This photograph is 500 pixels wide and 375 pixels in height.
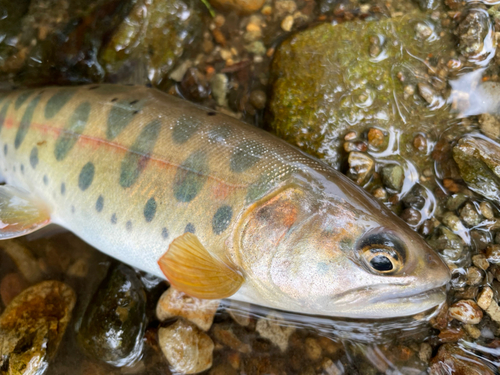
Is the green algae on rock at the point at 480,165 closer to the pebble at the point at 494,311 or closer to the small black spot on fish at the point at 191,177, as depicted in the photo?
the pebble at the point at 494,311

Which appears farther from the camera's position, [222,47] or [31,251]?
[222,47]

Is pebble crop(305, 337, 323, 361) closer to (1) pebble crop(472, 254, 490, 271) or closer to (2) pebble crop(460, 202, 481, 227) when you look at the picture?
(1) pebble crop(472, 254, 490, 271)

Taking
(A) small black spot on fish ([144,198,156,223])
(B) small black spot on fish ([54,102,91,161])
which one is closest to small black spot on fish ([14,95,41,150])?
(B) small black spot on fish ([54,102,91,161])

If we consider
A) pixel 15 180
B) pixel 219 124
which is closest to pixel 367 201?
pixel 219 124

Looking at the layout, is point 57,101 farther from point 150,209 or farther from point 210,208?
point 210,208

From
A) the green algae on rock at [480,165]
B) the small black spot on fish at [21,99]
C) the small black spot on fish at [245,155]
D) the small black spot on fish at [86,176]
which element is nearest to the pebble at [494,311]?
the green algae on rock at [480,165]

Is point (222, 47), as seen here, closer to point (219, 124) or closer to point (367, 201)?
point (219, 124)
